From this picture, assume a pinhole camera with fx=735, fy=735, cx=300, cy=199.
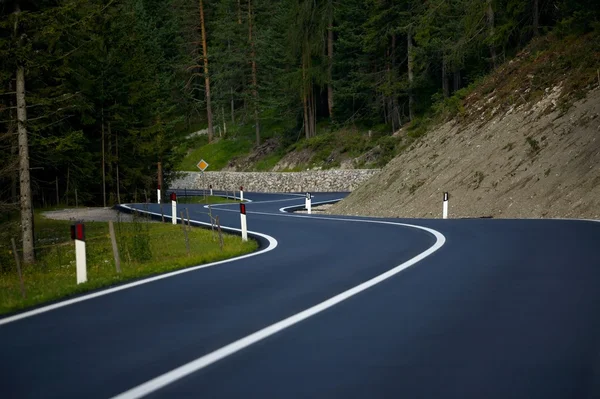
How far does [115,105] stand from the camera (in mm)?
49531

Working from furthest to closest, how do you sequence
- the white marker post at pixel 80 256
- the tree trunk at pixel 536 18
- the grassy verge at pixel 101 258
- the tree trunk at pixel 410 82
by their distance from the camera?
the tree trunk at pixel 410 82 < the tree trunk at pixel 536 18 < the white marker post at pixel 80 256 < the grassy verge at pixel 101 258

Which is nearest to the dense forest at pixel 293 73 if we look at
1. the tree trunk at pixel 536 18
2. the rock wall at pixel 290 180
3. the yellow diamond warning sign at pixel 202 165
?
the tree trunk at pixel 536 18

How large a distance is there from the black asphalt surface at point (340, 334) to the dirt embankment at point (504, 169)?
1090 cm

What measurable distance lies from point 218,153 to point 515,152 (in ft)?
179

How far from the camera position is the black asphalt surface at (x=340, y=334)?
17.8 ft

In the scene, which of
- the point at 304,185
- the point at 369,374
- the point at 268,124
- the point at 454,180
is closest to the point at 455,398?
the point at 369,374

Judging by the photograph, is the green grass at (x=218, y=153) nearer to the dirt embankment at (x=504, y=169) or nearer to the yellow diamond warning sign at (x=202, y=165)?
the yellow diamond warning sign at (x=202, y=165)

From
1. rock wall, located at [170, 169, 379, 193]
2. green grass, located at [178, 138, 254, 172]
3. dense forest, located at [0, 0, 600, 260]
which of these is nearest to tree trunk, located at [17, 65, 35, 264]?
dense forest, located at [0, 0, 600, 260]

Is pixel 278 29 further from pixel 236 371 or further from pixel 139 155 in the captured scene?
pixel 236 371

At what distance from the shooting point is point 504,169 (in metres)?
26.5

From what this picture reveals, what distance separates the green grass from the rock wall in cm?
278

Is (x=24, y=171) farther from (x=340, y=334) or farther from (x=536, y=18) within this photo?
(x=536, y=18)

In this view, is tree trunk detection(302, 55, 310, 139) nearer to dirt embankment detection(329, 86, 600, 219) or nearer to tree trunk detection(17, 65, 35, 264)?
dirt embankment detection(329, 86, 600, 219)

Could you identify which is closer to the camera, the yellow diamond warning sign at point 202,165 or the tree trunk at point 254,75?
the yellow diamond warning sign at point 202,165
